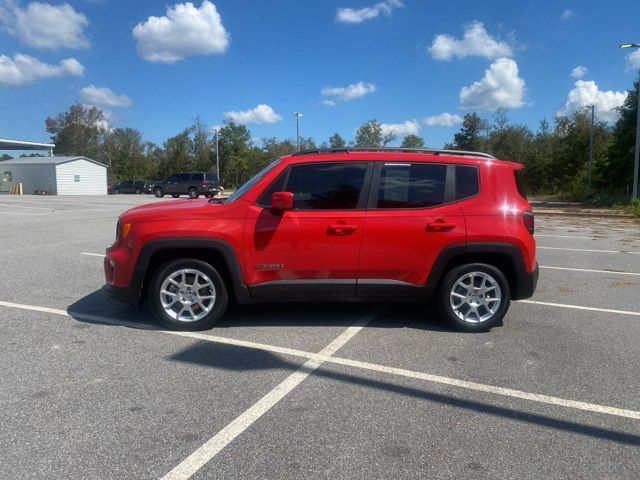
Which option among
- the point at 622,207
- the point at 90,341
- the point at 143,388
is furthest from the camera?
the point at 622,207

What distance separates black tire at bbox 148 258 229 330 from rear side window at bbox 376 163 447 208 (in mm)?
1766

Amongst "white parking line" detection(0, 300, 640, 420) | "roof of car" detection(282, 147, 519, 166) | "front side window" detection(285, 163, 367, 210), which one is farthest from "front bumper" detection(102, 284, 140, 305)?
"roof of car" detection(282, 147, 519, 166)

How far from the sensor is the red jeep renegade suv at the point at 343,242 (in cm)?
492

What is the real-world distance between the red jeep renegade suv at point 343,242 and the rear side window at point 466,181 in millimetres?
10

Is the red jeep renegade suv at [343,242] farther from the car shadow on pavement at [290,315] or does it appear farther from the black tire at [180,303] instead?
the car shadow on pavement at [290,315]

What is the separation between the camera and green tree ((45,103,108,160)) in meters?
95.1

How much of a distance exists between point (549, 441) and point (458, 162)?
9.52 feet

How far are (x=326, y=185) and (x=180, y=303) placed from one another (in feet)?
6.11

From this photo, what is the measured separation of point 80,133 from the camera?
95.4 meters

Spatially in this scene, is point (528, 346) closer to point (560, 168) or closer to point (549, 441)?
point (549, 441)

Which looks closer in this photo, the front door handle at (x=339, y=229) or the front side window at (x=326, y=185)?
the front door handle at (x=339, y=229)

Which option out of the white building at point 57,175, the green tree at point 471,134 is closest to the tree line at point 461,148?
the green tree at point 471,134

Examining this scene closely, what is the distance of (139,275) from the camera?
4.96 m

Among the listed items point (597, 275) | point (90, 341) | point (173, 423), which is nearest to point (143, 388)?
point (173, 423)
